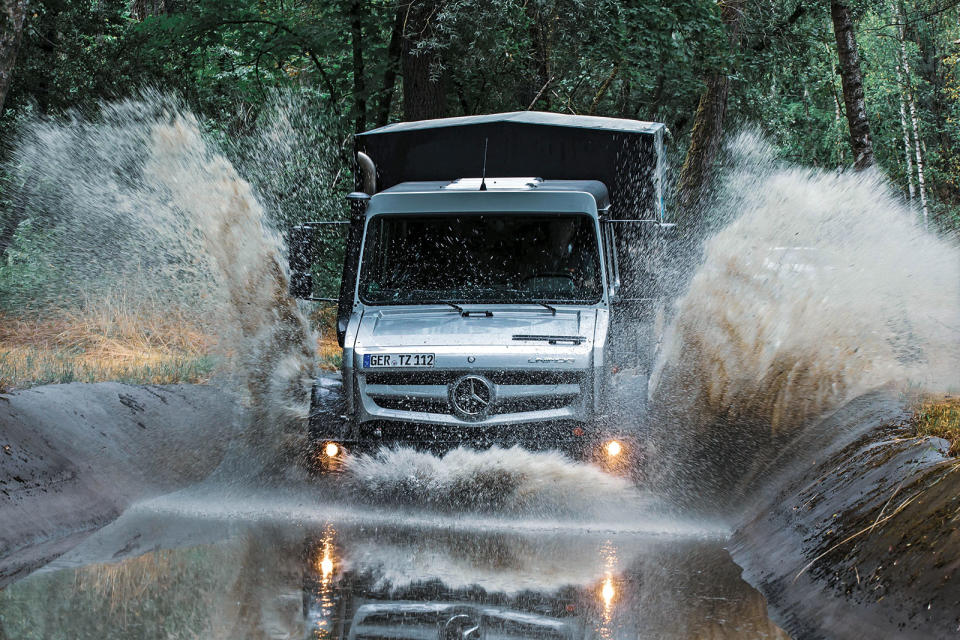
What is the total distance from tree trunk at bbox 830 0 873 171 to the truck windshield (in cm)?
1417

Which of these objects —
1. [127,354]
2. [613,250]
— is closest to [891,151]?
[127,354]

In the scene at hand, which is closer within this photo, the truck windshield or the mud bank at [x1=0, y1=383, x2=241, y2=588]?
the mud bank at [x1=0, y1=383, x2=241, y2=588]

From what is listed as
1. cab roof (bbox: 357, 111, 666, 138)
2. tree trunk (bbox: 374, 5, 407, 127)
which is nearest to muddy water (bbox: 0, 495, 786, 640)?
cab roof (bbox: 357, 111, 666, 138)

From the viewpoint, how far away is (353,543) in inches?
344

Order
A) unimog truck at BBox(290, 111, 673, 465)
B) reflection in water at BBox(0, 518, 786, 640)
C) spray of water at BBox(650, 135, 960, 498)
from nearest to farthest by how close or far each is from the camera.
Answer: reflection in water at BBox(0, 518, 786, 640)
unimog truck at BBox(290, 111, 673, 465)
spray of water at BBox(650, 135, 960, 498)

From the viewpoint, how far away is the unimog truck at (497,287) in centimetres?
998

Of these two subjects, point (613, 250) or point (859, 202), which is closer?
point (613, 250)

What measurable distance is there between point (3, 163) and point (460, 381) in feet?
42.3

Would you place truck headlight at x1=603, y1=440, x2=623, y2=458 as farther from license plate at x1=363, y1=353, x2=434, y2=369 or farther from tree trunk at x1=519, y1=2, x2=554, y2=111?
tree trunk at x1=519, y1=2, x2=554, y2=111

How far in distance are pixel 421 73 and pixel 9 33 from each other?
11.8 metres

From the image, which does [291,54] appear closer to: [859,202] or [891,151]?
[859,202]

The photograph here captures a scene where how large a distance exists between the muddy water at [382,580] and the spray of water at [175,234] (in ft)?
5.91

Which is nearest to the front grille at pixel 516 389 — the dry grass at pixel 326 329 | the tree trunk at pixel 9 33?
the tree trunk at pixel 9 33

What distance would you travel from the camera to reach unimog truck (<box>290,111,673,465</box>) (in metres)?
9.98
